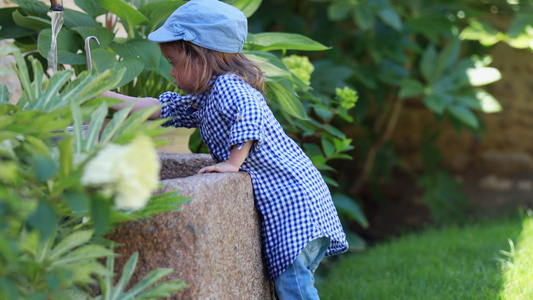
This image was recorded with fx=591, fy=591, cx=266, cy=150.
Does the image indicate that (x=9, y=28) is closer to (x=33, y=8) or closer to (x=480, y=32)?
(x=33, y=8)

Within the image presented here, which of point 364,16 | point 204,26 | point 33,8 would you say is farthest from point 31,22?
point 364,16

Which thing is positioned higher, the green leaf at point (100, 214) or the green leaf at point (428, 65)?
the green leaf at point (100, 214)

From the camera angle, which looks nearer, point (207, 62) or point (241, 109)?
point (241, 109)

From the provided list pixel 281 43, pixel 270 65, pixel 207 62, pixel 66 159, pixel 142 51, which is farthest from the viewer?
pixel 281 43

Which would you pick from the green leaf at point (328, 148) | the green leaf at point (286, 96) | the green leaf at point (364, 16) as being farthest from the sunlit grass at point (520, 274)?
the green leaf at point (364, 16)

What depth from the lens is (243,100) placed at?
1.41 meters

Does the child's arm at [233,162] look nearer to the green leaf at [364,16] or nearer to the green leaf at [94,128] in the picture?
the green leaf at [94,128]

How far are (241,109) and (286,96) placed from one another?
54 centimetres

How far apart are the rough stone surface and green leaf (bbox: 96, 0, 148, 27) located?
0.66 metres

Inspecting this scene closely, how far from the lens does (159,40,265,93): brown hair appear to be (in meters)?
1.51

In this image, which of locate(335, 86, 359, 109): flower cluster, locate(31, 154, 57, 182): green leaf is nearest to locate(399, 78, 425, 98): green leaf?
locate(335, 86, 359, 109): flower cluster

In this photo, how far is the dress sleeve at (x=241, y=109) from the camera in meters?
1.37

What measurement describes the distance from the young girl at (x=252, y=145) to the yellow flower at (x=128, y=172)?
58 cm

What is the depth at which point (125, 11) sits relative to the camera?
1.75 m
